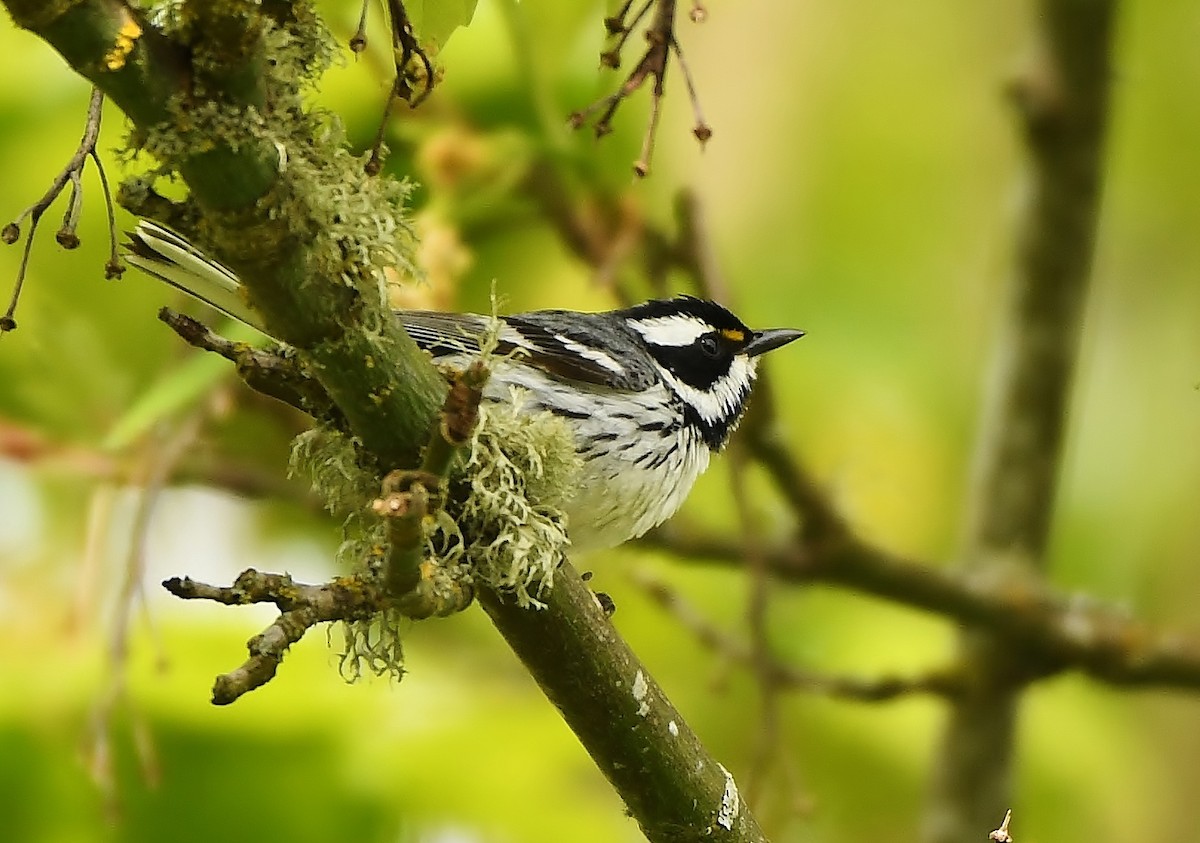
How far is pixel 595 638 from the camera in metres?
1.92

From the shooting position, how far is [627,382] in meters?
2.96

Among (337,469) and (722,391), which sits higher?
(722,391)

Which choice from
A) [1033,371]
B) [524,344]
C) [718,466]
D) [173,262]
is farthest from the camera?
[718,466]

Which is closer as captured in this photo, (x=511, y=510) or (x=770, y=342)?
(x=511, y=510)

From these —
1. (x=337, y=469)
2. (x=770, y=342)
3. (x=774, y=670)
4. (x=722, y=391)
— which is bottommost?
(x=774, y=670)

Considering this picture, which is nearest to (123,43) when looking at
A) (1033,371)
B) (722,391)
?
(722,391)

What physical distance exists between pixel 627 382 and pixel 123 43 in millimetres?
1758

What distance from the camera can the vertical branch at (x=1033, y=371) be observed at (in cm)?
405

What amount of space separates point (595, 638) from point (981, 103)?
13.6 ft

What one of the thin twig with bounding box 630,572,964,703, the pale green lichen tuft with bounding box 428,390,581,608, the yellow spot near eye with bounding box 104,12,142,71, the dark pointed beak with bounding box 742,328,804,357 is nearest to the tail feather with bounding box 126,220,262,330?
the pale green lichen tuft with bounding box 428,390,581,608

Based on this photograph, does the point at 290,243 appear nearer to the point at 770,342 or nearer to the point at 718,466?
the point at 770,342

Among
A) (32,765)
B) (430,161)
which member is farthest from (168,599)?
(430,161)

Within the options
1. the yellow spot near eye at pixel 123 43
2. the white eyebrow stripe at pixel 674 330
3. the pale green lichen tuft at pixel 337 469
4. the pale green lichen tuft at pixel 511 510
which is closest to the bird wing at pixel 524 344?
the white eyebrow stripe at pixel 674 330

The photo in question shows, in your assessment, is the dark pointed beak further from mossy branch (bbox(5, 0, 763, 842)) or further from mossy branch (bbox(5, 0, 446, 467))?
mossy branch (bbox(5, 0, 446, 467))
